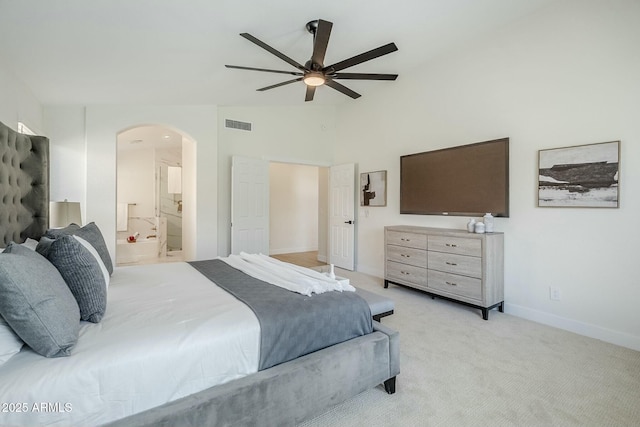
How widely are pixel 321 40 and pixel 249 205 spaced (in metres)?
3.23

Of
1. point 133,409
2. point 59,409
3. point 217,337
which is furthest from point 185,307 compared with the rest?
point 59,409

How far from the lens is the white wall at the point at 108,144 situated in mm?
4000

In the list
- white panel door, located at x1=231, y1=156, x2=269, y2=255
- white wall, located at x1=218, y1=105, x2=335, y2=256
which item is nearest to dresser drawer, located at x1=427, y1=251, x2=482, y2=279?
white panel door, located at x1=231, y1=156, x2=269, y2=255

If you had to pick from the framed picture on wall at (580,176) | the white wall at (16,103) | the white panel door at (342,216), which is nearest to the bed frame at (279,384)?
the white wall at (16,103)

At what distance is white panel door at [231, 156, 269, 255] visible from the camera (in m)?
4.89

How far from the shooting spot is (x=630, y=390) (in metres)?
1.96

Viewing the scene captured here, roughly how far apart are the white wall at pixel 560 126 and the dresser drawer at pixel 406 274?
0.76 metres

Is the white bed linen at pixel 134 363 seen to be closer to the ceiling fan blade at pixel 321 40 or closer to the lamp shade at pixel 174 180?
the ceiling fan blade at pixel 321 40

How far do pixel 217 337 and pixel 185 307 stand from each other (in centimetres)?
39

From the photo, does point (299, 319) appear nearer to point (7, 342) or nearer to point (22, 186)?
point (7, 342)

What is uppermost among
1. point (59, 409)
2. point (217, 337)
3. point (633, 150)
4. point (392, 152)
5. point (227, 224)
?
point (392, 152)

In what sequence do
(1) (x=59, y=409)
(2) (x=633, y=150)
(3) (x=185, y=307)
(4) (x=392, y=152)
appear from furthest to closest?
(4) (x=392, y=152) → (2) (x=633, y=150) → (3) (x=185, y=307) → (1) (x=59, y=409)

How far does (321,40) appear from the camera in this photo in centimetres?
236

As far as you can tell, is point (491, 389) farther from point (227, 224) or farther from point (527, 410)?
point (227, 224)
